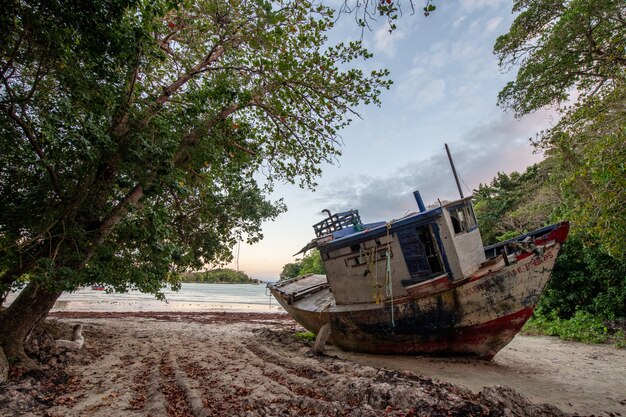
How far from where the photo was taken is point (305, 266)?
7200cm

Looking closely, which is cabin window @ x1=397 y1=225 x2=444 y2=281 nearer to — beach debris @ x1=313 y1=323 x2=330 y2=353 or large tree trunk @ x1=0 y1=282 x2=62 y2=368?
beach debris @ x1=313 y1=323 x2=330 y2=353

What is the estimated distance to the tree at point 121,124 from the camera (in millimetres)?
4453

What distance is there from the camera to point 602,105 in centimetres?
695

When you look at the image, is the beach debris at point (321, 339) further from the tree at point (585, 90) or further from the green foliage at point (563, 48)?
the green foliage at point (563, 48)

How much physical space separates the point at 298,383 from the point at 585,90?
1276cm

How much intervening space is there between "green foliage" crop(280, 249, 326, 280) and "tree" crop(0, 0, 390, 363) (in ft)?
184

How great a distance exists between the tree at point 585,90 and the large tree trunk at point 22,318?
1151 cm

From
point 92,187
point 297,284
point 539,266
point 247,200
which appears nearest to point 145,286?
point 92,187

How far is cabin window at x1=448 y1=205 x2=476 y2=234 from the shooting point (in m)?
8.52

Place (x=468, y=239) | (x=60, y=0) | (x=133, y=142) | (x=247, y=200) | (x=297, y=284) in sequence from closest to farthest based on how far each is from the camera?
(x=60, y=0) → (x=133, y=142) → (x=468, y=239) → (x=247, y=200) → (x=297, y=284)

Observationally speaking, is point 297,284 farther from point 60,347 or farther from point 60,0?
point 60,0

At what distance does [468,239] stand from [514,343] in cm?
529

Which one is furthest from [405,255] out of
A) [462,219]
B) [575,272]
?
[575,272]

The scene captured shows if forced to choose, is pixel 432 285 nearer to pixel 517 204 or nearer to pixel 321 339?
pixel 321 339
